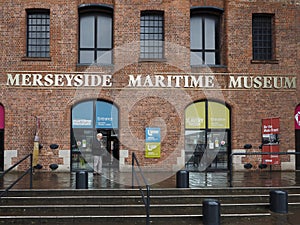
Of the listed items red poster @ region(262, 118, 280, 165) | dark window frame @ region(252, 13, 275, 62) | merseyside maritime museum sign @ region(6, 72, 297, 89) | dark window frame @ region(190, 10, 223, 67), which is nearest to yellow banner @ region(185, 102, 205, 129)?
merseyside maritime museum sign @ region(6, 72, 297, 89)

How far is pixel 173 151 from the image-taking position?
16781 millimetres

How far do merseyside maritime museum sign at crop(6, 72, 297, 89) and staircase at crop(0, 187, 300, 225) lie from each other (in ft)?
22.7

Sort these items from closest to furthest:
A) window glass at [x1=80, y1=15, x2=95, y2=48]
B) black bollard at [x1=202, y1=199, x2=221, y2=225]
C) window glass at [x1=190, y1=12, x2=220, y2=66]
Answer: black bollard at [x1=202, y1=199, x2=221, y2=225] → window glass at [x1=80, y1=15, x2=95, y2=48] → window glass at [x1=190, y1=12, x2=220, y2=66]

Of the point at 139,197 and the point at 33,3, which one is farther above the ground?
the point at 33,3

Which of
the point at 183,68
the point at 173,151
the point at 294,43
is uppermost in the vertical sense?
the point at 294,43

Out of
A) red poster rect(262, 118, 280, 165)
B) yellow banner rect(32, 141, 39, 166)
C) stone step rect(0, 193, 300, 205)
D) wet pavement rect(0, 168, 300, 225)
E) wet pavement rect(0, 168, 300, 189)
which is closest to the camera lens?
wet pavement rect(0, 168, 300, 225)

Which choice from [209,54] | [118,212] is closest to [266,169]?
[209,54]

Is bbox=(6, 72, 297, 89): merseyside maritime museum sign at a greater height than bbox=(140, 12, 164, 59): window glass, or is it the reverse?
bbox=(140, 12, 164, 59): window glass

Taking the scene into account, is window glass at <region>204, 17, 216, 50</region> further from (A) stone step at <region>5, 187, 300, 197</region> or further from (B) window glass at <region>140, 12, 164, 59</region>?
(A) stone step at <region>5, 187, 300, 197</region>

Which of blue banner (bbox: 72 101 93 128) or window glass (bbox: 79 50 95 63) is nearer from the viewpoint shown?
blue banner (bbox: 72 101 93 128)

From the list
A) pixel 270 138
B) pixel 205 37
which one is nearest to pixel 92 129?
pixel 205 37

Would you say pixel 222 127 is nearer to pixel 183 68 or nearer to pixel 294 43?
pixel 183 68

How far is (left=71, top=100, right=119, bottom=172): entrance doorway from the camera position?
1694cm

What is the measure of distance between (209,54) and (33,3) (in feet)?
25.9
